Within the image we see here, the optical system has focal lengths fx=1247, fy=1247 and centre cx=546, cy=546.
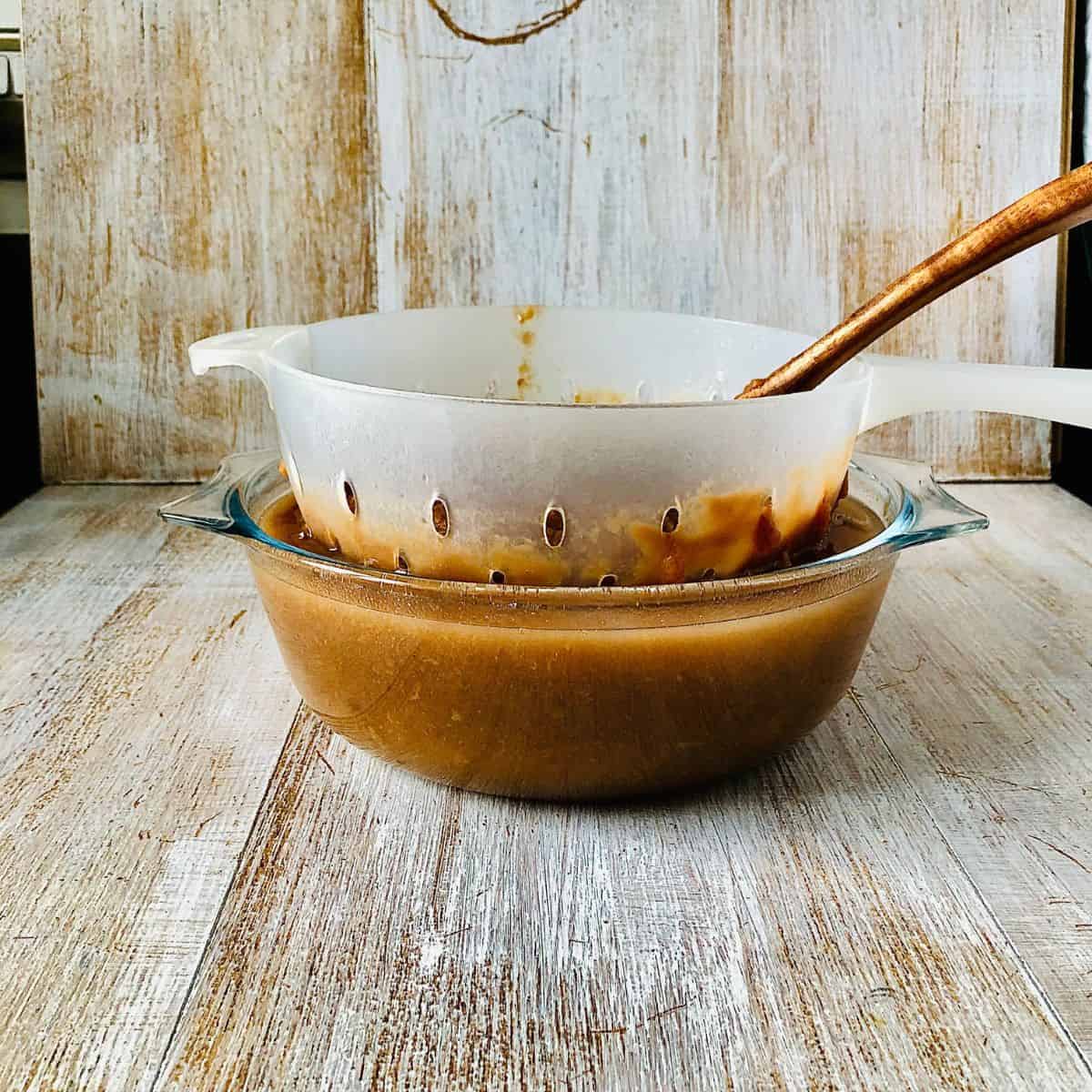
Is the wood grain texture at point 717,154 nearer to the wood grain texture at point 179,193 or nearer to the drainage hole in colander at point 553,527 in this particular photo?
the wood grain texture at point 179,193

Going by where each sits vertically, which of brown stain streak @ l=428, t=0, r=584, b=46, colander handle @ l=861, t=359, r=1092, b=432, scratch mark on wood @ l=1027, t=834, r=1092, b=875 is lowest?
scratch mark on wood @ l=1027, t=834, r=1092, b=875

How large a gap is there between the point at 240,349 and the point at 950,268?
294mm

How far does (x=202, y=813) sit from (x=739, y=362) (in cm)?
32

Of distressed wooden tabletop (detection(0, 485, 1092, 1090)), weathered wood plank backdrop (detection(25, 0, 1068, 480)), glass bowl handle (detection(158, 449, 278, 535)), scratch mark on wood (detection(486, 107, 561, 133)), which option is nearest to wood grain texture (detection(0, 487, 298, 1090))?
distressed wooden tabletop (detection(0, 485, 1092, 1090))

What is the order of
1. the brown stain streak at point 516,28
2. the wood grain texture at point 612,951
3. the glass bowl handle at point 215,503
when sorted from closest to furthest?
the wood grain texture at point 612,951 → the glass bowl handle at point 215,503 → the brown stain streak at point 516,28

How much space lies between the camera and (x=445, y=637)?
43 cm

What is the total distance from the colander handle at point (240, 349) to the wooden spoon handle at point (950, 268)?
0.20m

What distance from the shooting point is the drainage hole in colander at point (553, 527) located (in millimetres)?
424

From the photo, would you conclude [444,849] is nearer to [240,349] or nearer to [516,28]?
[240,349]

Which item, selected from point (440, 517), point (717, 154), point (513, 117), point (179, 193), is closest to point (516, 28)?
point (513, 117)

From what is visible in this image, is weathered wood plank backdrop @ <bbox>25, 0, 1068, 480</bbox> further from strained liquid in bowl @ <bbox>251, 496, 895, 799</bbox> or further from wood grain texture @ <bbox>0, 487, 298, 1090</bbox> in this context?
strained liquid in bowl @ <bbox>251, 496, 895, 799</bbox>

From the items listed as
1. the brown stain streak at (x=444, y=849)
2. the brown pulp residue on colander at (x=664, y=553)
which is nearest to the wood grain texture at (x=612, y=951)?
the brown stain streak at (x=444, y=849)

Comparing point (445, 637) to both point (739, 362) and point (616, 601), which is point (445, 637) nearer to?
point (616, 601)

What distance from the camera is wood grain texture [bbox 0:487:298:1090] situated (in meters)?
0.38
